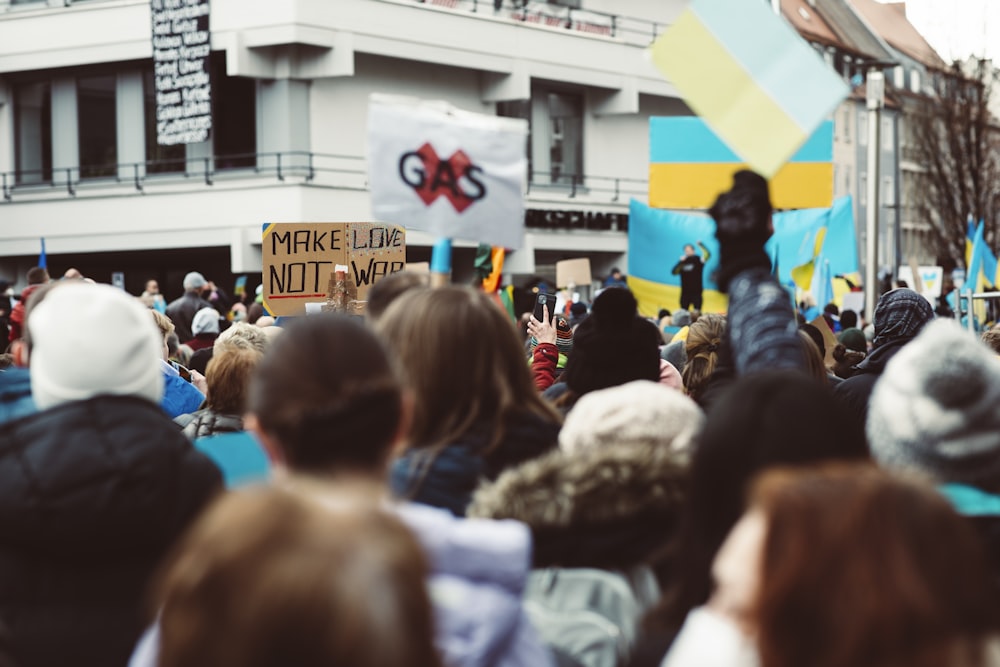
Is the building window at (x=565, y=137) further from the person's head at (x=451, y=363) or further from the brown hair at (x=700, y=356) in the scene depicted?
the person's head at (x=451, y=363)

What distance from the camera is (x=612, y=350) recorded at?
5.91 metres

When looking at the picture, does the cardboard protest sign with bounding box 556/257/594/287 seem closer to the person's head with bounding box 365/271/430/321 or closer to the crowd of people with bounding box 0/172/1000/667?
the person's head with bounding box 365/271/430/321

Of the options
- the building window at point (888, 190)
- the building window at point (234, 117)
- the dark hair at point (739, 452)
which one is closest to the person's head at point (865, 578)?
the dark hair at point (739, 452)

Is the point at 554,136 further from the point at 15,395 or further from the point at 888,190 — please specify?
the point at 888,190

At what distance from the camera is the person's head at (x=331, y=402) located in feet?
9.70

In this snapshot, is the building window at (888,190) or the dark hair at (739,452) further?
the building window at (888,190)

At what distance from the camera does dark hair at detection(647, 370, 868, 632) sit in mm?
3123

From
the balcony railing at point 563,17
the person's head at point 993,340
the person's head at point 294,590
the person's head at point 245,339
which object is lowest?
the person's head at point 993,340

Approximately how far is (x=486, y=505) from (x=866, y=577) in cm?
143

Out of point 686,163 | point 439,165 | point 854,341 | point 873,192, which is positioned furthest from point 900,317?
point 873,192

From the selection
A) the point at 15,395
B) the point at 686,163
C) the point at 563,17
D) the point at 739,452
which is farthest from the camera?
the point at 563,17

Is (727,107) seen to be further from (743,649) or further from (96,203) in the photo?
(96,203)

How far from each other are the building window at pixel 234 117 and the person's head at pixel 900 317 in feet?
81.6

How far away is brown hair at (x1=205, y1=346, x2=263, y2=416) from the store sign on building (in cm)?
2454
